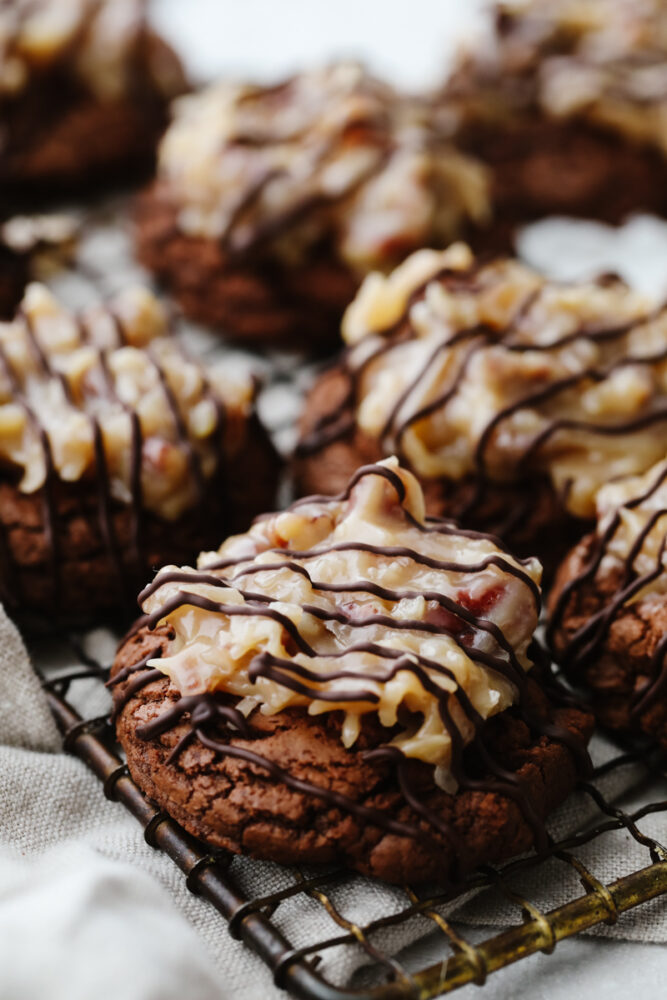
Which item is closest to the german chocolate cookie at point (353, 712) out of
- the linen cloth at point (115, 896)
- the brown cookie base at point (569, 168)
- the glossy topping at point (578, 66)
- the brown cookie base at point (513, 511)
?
the linen cloth at point (115, 896)

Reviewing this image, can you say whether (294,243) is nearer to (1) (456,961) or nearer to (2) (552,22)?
(2) (552,22)

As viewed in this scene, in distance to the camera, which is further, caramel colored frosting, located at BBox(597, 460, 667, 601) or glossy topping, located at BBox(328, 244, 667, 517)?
glossy topping, located at BBox(328, 244, 667, 517)

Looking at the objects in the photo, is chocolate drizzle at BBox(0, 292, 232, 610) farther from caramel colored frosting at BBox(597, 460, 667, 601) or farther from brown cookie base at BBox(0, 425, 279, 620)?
caramel colored frosting at BBox(597, 460, 667, 601)

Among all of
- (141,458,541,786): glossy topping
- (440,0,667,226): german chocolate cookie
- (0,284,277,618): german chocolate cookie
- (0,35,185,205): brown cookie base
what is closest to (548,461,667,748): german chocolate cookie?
(141,458,541,786): glossy topping

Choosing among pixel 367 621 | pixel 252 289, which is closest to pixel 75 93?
pixel 252 289

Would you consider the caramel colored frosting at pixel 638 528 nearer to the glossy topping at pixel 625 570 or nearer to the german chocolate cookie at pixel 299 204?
the glossy topping at pixel 625 570

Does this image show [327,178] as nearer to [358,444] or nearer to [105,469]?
[358,444]

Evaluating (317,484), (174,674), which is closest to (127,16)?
(317,484)
